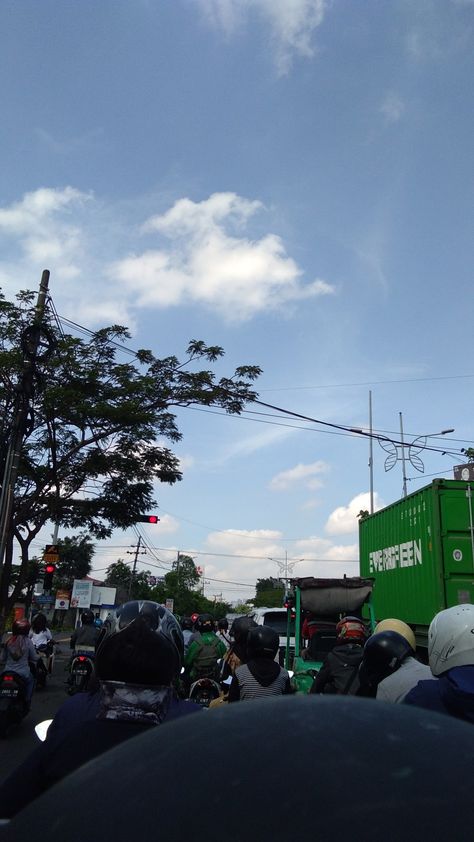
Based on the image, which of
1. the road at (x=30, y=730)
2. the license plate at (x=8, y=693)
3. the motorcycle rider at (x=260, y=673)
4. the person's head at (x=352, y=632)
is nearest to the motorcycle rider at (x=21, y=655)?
the license plate at (x=8, y=693)

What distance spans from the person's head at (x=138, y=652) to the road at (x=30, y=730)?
460cm

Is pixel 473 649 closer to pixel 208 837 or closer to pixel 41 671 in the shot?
pixel 208 837

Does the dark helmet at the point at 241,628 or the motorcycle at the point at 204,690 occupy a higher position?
the dark helmet at the point at 241,628

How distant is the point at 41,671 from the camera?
12.0 meters

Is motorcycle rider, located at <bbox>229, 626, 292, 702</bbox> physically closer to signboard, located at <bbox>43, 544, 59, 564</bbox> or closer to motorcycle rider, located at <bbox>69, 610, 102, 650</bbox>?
motorcycle rider, located at <bbox>69, 610, 102, 650</bbox>

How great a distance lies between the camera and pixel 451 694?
8.44 feet

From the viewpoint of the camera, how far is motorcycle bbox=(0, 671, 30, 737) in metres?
8.00

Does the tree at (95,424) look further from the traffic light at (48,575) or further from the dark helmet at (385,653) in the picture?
the dark helmet at (385,653)

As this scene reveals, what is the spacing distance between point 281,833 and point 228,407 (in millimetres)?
16082

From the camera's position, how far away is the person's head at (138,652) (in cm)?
213

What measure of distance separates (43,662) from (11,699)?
14.7 feet

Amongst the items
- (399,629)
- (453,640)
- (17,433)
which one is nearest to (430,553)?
(399,629)

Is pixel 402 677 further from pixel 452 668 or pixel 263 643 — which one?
pixel 263 643

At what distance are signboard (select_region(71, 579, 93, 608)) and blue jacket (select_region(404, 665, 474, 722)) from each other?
4402 centimetres
